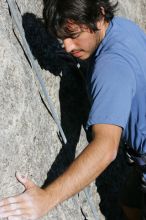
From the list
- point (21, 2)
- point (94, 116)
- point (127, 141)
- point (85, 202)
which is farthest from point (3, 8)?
point (85, 202)

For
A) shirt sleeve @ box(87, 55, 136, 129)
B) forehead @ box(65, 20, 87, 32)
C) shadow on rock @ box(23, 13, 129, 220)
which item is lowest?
shadow on rock @ box(23, 13, 129, 220)

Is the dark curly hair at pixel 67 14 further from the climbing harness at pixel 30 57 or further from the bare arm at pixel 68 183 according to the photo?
the bare arm at pixel 68 183

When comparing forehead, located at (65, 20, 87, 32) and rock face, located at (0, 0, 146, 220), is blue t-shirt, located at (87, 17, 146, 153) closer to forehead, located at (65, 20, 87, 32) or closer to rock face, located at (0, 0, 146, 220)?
forehead, located at (65, 20, 87, 32)

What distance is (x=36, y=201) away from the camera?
7.36 ft

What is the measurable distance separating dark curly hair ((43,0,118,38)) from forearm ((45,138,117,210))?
2.34 feet

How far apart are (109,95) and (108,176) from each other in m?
1.65

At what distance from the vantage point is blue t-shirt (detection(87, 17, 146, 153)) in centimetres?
234

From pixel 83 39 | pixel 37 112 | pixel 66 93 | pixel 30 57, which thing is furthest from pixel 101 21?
pixel 66 93

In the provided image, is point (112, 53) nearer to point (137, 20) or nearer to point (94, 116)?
point (94, 116)

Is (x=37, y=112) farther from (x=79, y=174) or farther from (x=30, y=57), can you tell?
(x=79, y=174)

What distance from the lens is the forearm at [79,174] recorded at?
7.43 feet

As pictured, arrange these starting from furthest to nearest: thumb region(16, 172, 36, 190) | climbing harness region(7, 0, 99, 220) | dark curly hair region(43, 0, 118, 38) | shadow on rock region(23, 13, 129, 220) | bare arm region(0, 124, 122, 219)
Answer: shadow on rock region(23, 13, 129, 220) < climbing harness region(7, 0, 99, 220) < dark curly hair region(43, 0, 118, 38) < thumb region(16, 172, 36, 190) < bare arm region(0, 124, 122, 219)

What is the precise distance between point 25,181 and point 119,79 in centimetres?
74

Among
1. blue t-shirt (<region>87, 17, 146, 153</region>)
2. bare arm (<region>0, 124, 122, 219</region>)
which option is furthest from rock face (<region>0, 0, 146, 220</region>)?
blue t-shirt (<region>87, 17, 146, 153</region>)
